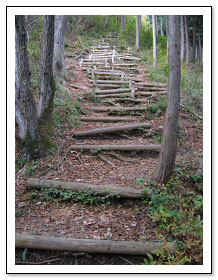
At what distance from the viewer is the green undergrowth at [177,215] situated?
2.88 meters

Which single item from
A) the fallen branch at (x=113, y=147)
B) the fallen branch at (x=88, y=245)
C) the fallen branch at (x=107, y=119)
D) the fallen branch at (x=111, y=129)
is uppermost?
the fallen branch at (x=107, y=119)

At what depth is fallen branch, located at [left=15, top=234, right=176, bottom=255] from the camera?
3006 mm

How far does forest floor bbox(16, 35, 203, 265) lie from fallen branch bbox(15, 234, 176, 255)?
0.27 ft

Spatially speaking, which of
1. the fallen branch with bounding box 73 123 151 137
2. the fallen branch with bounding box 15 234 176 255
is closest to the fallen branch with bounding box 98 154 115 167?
the fallen branch with bounding box 73 123 151 137

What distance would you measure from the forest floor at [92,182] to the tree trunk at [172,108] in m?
0.55

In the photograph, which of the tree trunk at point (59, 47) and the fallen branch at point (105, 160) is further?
the tree trunk at point (59, 47)

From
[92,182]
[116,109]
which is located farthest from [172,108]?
[116,109]

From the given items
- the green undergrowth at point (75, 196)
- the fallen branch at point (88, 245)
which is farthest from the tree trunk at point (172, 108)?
the fallen branch at point (88, 245)

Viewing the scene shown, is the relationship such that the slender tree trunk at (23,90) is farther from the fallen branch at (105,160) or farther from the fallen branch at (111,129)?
the fallen branch at (105,160)

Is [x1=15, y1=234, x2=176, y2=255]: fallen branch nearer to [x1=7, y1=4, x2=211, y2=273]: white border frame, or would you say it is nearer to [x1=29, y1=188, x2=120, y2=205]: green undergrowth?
[x1=7, y1=4, x2=211, y2=273]: white border frame

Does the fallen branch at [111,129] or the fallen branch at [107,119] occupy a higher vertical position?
the fallen branch at [107,119]
